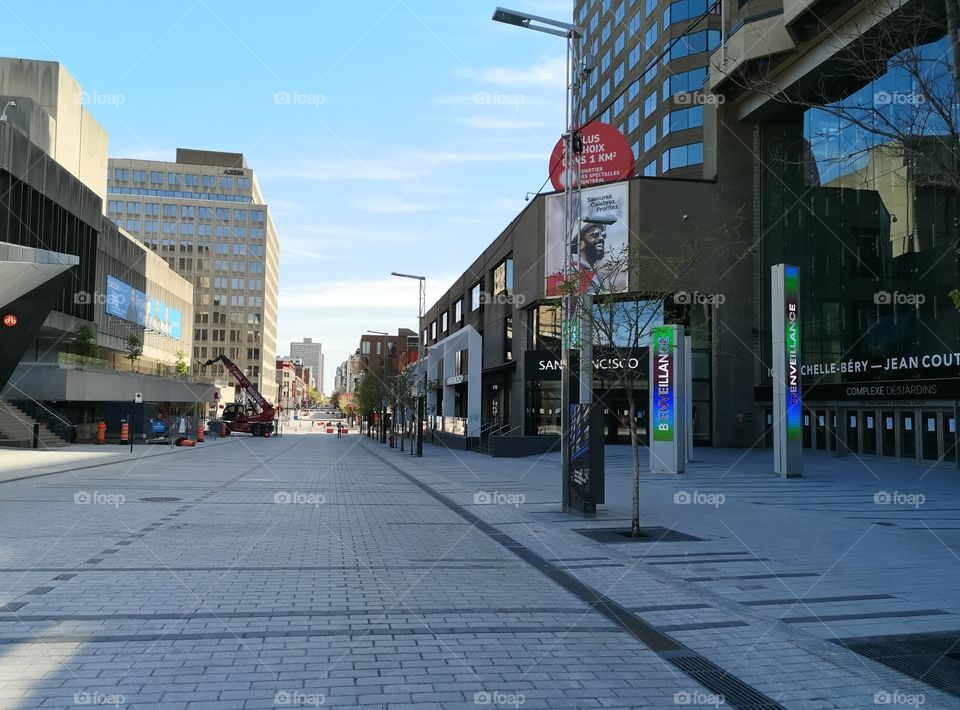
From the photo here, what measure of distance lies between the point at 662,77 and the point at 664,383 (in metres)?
34.4

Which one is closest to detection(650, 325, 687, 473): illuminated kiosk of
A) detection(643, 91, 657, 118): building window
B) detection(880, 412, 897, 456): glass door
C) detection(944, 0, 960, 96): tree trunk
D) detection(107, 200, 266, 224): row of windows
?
detection(880, 412, 897, 456): glass door

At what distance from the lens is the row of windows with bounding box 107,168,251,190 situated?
13688cm

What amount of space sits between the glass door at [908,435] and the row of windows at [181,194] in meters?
133

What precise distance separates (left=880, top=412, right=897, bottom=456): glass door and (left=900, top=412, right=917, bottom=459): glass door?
41 cm

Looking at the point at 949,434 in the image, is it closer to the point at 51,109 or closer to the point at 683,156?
the point at 683,156

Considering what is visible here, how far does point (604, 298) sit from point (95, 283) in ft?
169

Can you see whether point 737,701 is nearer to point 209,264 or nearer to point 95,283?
point 95,283

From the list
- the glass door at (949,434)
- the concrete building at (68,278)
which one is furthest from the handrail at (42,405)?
the glass door at (949,434)

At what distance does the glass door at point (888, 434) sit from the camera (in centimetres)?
2892

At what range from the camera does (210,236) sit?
454ft

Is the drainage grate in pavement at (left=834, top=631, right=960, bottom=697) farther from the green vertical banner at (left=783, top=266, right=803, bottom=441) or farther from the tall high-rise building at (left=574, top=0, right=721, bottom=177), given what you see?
Answer: the tall high-rise building at (left=574, top=0, right=721, bottom=177)

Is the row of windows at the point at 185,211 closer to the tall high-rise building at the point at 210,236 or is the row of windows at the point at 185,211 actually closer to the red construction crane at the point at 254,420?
the tall high-rise building at the point at 210,236

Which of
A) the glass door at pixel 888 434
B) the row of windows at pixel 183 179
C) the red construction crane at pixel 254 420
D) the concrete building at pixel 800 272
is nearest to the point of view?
the concrete building at pixel 800 272

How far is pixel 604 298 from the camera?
13.5m
